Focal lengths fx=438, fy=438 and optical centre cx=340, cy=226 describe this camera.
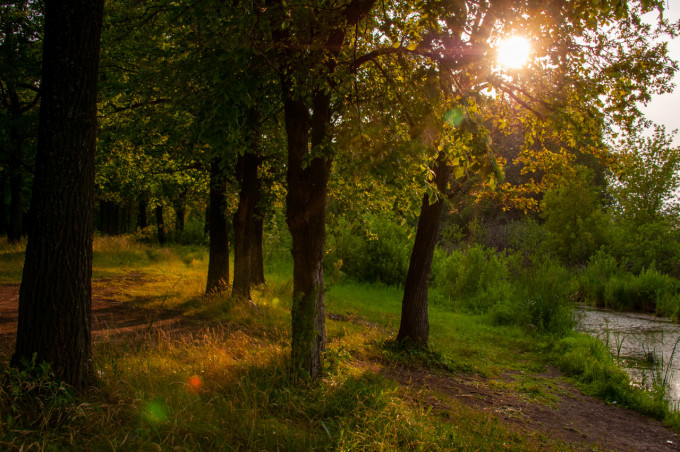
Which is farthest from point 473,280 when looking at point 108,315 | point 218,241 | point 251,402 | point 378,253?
point 251,402

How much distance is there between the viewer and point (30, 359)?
13.8 ft

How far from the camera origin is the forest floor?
610 cm

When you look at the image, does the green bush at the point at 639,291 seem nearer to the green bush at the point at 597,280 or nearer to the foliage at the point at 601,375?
the green bush at the point at 597,280

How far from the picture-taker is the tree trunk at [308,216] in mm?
6105

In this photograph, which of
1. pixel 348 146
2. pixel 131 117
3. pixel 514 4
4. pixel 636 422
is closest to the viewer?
pixel 514 4

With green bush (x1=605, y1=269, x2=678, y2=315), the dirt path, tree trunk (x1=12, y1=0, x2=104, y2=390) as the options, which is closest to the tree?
tree trunk (x1=12, y1=0, x2=104, y2=390)

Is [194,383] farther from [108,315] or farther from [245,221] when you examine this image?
[245,221]

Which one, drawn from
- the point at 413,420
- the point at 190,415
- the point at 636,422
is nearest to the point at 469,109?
the point at 413,420

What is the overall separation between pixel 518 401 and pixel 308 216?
186 inches

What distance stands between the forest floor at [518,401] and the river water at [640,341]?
5.66 feet

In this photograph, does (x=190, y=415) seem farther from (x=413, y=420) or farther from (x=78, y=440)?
(x=413, y=420)

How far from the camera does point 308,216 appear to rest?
20.4ft

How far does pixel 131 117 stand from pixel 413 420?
10.7m

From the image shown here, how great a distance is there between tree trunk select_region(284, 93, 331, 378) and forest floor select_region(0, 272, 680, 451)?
169 centimetres
